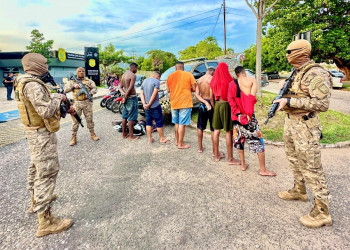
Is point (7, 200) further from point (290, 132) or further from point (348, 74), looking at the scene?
point (348, 74)

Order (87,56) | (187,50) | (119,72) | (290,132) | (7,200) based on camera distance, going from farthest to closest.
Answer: (187,50)
(119,72)
(87,56)
(7,200)
(290,132)

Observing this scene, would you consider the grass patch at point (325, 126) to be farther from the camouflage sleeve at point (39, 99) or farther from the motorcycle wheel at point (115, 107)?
the camouflage sleeve at point (39, 99)

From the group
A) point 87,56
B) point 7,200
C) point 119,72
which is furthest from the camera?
point 119,72

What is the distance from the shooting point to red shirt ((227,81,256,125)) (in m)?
3.37

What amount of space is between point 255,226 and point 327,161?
2.70m

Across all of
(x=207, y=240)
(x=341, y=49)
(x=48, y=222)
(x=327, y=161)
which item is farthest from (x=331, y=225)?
(x=341, y=49)

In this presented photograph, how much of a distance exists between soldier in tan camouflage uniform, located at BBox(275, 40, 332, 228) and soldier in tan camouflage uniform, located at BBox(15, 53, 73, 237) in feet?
8.74

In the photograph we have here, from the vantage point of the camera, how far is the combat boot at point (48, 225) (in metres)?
2.35

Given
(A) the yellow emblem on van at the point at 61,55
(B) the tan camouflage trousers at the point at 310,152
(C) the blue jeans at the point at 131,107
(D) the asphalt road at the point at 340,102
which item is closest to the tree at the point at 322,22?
(D) the asphalt road at the point at 340,102

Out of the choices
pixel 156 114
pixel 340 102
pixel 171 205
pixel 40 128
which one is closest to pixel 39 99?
pixel 40 128

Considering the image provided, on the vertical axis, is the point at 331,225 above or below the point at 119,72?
below

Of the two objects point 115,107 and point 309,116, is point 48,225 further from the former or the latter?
point 115,107

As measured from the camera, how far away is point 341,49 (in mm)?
16672

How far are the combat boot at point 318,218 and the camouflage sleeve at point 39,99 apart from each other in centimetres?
309
